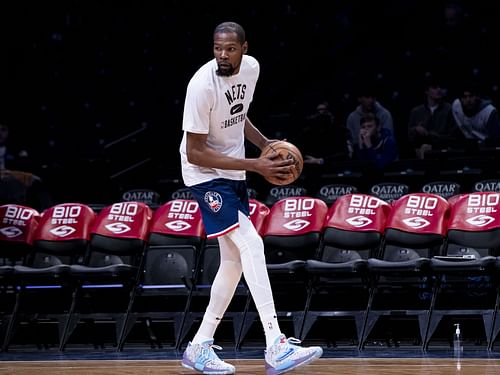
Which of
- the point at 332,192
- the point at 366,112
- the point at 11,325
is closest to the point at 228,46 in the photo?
the point at 11,325

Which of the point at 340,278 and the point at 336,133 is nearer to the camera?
the point at 340,278

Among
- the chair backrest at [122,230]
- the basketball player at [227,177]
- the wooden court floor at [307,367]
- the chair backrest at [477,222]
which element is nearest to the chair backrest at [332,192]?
the chair backrest at [122,230]

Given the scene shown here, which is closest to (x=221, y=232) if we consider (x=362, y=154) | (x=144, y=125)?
(x=362, y=154)

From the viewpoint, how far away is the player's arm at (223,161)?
637cm

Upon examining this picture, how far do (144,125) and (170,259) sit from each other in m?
6.53

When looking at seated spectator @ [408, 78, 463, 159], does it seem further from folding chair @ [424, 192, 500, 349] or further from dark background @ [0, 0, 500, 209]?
folding chair @ [424, 192, 500, 349]

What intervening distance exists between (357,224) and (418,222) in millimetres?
516

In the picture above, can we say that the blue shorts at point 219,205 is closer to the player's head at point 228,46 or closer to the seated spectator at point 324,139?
the player's head at point 228,46

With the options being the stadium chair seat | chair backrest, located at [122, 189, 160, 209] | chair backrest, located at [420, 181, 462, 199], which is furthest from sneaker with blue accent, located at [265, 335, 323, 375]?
chair backrest, located at [122, 189, 160, 209]

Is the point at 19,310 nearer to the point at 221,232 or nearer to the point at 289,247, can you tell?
the point at 289,247

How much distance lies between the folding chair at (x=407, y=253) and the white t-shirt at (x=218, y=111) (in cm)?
242

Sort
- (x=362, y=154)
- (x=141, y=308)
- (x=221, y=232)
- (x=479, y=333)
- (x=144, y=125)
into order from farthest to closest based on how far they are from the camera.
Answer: (x=144, y=125), (x=362, y=154), (x=141, y=308), (x=479, y=333), (x=221, y=232)

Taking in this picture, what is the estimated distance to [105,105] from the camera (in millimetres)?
16328

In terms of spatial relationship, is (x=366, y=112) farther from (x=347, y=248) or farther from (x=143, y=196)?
(x=347, y=248)
